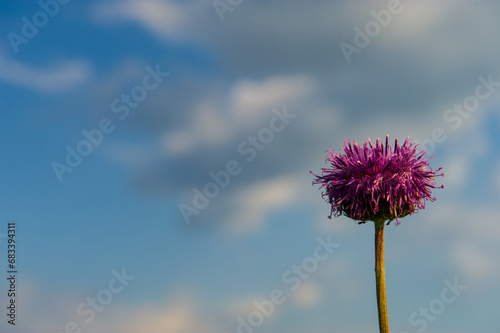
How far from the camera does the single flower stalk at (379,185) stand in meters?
12.9

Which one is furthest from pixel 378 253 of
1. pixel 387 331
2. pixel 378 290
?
pixel 387 331

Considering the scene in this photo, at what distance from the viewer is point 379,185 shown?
1309cm

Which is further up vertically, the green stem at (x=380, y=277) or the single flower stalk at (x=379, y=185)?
the single flower stalk at (x=379, y=185)

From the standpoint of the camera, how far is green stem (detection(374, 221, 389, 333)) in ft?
40.5

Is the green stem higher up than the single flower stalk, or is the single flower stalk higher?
the single flower stalk

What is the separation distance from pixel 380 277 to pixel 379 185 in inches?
91.1

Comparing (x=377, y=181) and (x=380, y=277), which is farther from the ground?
(x=377, y=181)

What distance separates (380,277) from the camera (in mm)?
12562

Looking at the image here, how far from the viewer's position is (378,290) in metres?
12.6

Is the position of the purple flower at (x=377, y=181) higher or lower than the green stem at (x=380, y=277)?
higher

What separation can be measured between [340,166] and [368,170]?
2.77 ft

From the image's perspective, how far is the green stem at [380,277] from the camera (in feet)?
40.5

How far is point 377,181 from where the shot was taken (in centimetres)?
1300

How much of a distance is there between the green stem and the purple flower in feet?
1.13
